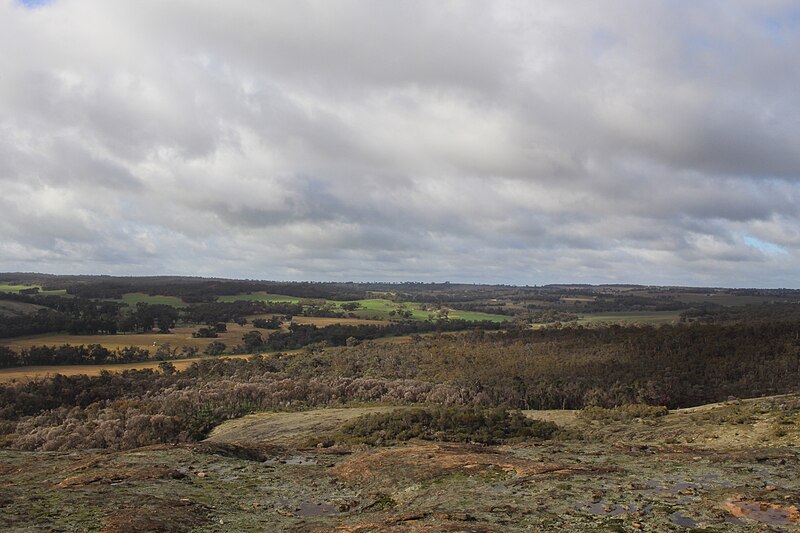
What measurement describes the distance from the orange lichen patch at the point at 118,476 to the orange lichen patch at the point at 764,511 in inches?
733

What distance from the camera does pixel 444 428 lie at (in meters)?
36.2

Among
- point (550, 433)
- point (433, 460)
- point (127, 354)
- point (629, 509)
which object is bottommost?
point (127, 354)

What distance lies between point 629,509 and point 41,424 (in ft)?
187

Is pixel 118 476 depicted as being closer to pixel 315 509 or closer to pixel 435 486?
pixel 315 509

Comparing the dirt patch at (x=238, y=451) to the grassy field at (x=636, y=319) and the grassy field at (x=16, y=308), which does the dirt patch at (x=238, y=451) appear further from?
the grassy field at (x=16, y=308)

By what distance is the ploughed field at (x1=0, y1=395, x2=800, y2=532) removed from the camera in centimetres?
1312

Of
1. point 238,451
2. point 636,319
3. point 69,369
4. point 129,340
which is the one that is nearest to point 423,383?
point 238,451

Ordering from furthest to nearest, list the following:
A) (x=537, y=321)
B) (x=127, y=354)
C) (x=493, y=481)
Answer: (x=537, y=321), (x=127, y=354), (x=493, y=481)

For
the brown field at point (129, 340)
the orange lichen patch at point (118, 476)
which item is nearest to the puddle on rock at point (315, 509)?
the orange lichen patch at point (118, 476)

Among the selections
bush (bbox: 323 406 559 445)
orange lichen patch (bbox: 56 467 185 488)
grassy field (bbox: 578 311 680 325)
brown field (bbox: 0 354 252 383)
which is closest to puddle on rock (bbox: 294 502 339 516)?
orange lichen patch (bbox: 56 467 185 488)

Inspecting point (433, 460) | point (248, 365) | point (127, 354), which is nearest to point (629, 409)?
point (433, 460)

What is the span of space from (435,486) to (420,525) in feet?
18.0

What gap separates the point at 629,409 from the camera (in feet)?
125

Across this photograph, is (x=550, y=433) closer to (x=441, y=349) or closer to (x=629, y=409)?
(x=629, y=409)
